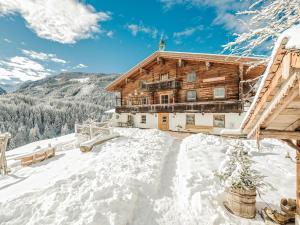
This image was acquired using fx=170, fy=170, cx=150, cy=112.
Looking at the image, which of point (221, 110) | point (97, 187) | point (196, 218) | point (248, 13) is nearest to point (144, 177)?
point (97, 187)

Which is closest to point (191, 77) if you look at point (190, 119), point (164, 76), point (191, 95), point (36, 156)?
point (191, 95)

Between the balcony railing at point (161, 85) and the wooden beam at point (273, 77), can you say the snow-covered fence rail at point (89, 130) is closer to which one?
the balcony railing at point (161, 85)

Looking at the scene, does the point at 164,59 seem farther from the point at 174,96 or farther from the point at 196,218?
the point at 196,218

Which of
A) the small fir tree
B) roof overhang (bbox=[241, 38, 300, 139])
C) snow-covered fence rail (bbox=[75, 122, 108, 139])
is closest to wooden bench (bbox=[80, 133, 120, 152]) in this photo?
snow-covered fence rail (bbox=[75, 122, 108, 139])

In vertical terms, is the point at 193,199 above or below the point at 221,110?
below

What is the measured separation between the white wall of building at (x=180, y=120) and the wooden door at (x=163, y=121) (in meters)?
0.55

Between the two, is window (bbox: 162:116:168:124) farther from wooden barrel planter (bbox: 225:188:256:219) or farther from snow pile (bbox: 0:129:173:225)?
wooden barrel planter (bbox: 225:188:256:219)

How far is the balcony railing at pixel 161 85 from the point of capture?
21.6 metres

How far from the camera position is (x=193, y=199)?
5.68 metres

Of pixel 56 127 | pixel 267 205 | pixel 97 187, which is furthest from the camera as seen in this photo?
pixel 56 127

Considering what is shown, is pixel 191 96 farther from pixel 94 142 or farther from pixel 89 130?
pixel 94 142

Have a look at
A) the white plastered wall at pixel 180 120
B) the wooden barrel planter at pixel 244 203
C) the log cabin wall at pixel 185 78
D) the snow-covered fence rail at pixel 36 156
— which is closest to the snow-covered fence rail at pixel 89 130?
the snow-covered fence rail at pixel 36 156

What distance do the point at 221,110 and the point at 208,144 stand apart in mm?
6532

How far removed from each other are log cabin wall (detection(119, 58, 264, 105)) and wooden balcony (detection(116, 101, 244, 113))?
3.67 feet
